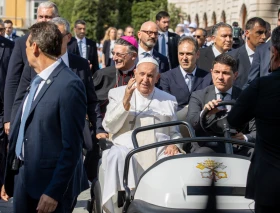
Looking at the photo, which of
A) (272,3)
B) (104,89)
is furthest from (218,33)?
(272,3)

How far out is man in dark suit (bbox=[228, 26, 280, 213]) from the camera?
5391 mm

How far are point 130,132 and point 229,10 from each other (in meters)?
43.3

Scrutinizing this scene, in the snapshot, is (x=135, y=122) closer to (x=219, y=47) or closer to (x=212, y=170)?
(x=212, y=170)

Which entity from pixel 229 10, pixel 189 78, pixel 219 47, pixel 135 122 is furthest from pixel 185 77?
pixel 229 10

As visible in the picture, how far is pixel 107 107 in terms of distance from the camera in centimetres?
902

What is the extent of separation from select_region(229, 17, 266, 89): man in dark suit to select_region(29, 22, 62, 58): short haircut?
219 inches

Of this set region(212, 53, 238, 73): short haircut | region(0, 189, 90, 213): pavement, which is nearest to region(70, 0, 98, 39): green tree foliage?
region(0, 189, 90, 213): pavement

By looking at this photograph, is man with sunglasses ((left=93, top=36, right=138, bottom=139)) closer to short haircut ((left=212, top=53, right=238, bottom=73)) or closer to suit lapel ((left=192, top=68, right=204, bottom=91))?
suit lapel ((left=192, top=68, right=204, bottom=91))

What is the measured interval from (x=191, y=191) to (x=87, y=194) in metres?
5.33

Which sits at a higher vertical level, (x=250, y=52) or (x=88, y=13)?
(x=88, y=13)

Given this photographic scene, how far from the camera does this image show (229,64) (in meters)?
9.54

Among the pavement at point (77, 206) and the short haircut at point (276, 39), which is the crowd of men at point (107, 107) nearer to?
the short haircut at point (276, 39)

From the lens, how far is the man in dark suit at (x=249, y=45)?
11.5 m

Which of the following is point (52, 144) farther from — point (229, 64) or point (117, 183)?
point (229, 64)
